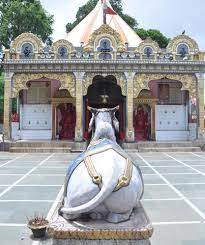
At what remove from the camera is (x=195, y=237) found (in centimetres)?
604

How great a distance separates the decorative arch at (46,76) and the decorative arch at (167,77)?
12.2 ft

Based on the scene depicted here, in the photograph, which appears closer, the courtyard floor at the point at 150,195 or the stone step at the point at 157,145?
the courtyard floor at the point at 150,195

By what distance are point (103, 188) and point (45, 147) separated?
17.0 m

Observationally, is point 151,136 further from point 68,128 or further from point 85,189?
point 85,189

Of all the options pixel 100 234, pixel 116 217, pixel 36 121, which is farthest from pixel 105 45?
pixel 100 234

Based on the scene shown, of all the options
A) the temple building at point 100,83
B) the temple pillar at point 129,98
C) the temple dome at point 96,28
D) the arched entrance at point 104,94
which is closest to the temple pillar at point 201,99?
the temple building at point 100,83

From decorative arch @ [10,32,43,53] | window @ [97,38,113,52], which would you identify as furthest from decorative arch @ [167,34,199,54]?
decorative arch @ [10,32,43,53]

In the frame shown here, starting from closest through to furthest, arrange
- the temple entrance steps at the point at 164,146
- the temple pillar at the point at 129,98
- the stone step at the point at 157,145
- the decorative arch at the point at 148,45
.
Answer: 1. the temple entrance steps at the point at 164,146
2. the stone step at the point at 157,145
3. the temple pillar at the point at 129,98
4. the decorative arch at the point at 148,45

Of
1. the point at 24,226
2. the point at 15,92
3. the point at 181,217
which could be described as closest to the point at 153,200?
the point at 181,217

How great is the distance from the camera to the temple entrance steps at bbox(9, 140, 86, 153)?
20.1 m

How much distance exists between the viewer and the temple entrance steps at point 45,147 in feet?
66.1

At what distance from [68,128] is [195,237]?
18477 millimetres

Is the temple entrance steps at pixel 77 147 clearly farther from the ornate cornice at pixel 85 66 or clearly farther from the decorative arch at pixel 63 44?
the decorative arch at pixel 63 44

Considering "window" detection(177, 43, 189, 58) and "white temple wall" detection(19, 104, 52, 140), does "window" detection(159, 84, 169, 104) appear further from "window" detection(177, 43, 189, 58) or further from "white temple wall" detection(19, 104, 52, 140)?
"white temple wall" detection(19, 104, 52, 140)
